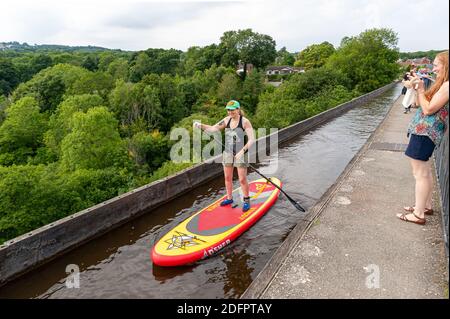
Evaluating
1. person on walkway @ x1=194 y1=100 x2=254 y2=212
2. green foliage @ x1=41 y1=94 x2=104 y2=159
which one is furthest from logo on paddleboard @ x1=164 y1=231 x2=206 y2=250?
green foliage @ x1=41 y1=94 x2=104 y2=159

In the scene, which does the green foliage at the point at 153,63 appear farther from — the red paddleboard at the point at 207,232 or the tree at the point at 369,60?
the red paddleboard at the point at 207,232

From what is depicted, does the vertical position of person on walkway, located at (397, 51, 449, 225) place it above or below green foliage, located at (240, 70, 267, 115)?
below

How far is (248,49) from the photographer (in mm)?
76000

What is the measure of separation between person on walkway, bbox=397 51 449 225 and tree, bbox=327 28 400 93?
132ft

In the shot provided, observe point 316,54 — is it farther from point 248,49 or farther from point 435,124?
point 435,124

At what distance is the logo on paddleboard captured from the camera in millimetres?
5590

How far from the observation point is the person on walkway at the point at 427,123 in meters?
4.04

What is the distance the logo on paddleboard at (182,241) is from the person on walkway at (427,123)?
12.2 ft

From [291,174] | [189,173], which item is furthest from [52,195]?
[291,174]

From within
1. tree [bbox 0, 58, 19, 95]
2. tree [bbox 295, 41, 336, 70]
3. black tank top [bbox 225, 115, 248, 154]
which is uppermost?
tree [bbox 295, 41, 336, 70]

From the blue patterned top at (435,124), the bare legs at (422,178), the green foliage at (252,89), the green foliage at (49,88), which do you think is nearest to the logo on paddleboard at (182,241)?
the bare legs at (422,178)

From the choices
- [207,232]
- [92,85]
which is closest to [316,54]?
[92,85]

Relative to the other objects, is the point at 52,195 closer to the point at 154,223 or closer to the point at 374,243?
the point at 154,223

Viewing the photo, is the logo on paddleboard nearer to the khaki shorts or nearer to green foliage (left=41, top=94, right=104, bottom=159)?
the khaki shorts
